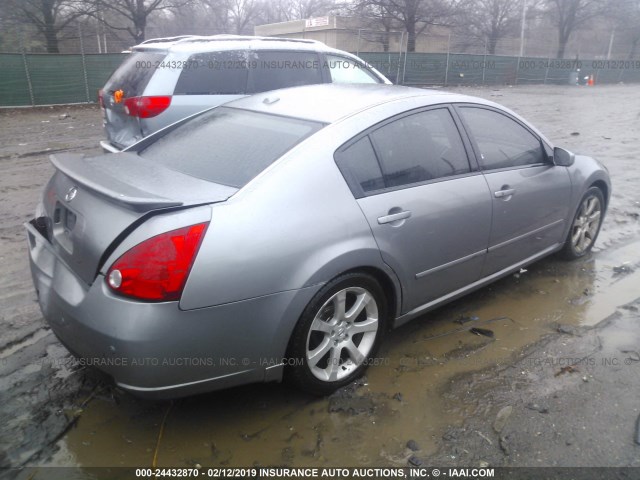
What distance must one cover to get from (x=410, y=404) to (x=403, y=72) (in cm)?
2423

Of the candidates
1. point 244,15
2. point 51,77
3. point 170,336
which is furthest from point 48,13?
point 244,15

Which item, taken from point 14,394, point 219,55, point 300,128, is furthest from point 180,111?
point 14,394

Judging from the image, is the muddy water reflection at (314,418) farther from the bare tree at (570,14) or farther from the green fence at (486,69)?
the bare tree at (570,14)

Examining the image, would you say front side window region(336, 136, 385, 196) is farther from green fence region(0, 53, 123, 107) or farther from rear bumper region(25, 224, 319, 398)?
green fence region(0, 53, 123, 107)

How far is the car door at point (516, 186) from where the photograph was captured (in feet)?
12.1

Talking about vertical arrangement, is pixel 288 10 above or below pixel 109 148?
above

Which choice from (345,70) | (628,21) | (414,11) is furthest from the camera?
(628,21)

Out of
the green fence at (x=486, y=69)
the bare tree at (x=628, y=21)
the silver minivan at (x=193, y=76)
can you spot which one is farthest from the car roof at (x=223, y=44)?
the bare tree at (x=628, y=21)

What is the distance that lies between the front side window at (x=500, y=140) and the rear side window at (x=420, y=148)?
8.1 inches

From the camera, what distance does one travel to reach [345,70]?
7.71 metres

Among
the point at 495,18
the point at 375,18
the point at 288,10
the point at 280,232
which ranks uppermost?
the point at 288,10

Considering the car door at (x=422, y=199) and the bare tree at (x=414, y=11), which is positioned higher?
the bare tree at (x=414, y=11)

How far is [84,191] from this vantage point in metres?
2.70

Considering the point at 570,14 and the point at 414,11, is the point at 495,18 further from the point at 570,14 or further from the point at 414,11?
the point at 414,11
